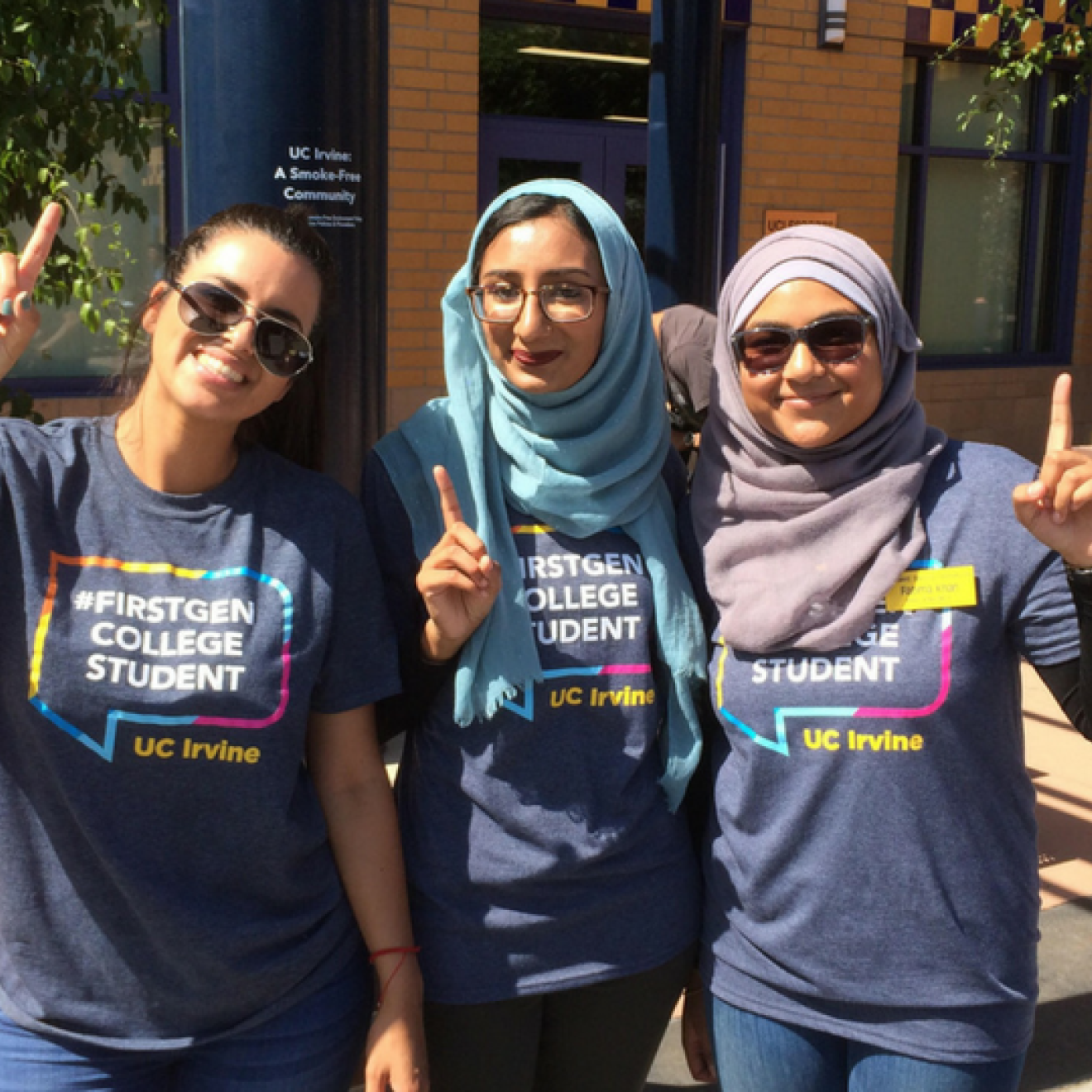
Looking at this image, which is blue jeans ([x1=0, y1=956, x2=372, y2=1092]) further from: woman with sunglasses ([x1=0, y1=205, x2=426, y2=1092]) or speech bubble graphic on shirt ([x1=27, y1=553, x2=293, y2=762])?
speech bubble graphic on shirt ([x1=27, y1=553, x2=293, y2=762])

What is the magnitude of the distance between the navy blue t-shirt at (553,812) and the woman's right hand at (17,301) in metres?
0.61

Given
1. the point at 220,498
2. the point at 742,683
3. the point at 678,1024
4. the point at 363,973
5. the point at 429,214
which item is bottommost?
the point at 678,1024

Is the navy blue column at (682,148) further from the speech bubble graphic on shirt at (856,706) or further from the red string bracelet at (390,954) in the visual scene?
the red string bracelet at (390,954)

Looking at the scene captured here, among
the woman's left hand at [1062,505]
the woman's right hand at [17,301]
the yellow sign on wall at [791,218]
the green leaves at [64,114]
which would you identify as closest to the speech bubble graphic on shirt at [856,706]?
the woman's left hand at [1062,505]

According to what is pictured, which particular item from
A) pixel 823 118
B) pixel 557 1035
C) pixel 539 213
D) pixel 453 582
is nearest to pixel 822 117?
pixel 823 118

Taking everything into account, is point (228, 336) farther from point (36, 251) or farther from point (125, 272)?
point (125, 272)

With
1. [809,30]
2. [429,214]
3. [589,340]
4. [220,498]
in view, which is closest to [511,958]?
[220,498]

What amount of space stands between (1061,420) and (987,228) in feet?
27.1

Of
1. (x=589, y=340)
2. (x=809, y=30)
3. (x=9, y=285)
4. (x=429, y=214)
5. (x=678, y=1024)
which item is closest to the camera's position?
(x=9, y=285)

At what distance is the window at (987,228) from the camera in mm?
8859

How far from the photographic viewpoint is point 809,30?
25.2 feet

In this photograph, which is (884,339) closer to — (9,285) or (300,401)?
(300,401)

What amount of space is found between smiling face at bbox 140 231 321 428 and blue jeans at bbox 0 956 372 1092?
2.75ft

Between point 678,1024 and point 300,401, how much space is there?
2.06 meters
